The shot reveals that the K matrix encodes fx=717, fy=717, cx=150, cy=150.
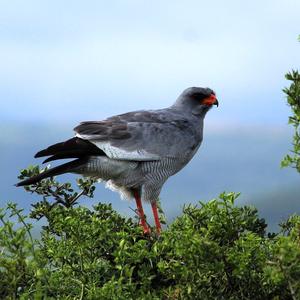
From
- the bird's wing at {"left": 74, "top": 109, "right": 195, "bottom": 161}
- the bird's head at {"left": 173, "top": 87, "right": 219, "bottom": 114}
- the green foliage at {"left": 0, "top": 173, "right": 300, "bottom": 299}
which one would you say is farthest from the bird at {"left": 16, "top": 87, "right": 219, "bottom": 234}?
the green foliage at {"left": 0, "top": 173, "right": 300, "bottom": 299}

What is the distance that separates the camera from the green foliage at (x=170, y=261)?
531cm

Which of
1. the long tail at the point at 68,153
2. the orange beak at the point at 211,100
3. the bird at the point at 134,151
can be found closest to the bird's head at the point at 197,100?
the orange beak at the point at 211,100


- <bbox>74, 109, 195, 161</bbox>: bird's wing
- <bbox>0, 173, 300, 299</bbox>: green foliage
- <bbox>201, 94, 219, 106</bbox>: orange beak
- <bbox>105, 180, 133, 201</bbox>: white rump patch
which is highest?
<bbox>201, 94, 219, 106</bbox>: orange beak

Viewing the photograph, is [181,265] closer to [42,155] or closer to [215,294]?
[215,294]

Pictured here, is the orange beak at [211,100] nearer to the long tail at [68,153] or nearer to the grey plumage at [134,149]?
the grey plumage at [134,149]

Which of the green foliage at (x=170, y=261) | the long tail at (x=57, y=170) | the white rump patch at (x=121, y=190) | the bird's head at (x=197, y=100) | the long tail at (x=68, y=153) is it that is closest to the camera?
the green foliage at (x=170, y=261)

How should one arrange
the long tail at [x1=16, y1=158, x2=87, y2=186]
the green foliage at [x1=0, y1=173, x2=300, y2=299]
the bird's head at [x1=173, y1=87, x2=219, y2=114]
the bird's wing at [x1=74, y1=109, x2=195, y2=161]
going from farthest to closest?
the bird's head at [x1=173, y1=87, x2=219, y2=114], the bird's wing at [x1=74, y1=109, x2=195, y2=161], the long tail at [x1=16, y1=158, x2=87, y2=186], the green foliage at [x1=0, y1=173, x2=300, y2=299]

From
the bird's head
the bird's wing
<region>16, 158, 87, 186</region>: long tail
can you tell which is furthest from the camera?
the bird's head

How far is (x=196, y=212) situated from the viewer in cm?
689

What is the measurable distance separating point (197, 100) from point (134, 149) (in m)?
1.89

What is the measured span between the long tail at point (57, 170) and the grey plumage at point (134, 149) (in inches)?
0.5

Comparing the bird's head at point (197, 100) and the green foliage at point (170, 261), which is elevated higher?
the bird's head at point (197, 100)

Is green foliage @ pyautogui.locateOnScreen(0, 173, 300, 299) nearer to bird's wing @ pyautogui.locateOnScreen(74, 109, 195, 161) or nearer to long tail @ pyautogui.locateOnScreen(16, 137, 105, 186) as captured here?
long tail @ pyautogui.locateOnScreen(16, 137, 105, 186)

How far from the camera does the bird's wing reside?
962cm
